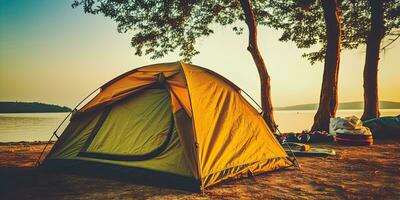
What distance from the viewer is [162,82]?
16.7 feet

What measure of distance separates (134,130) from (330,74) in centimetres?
901

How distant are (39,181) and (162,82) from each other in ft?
7.68

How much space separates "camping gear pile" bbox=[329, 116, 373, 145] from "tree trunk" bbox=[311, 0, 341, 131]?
2.33 metres

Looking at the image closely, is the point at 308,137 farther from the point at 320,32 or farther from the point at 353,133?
the point at 320,32

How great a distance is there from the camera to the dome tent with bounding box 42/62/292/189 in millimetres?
4410

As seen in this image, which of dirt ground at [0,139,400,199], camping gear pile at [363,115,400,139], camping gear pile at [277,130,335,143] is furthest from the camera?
camping gear pile at [363,115,400,139]

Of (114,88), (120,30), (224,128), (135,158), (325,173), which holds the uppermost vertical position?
(120,30)

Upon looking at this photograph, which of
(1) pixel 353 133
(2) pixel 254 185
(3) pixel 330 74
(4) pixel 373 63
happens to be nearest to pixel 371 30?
(4) pixel 373 63

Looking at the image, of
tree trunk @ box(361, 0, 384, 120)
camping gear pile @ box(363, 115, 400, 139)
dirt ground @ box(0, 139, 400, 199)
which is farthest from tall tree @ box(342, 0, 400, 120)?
dirt ground @ box(0, 139, 400, 199)

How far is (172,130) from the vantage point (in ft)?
15.5

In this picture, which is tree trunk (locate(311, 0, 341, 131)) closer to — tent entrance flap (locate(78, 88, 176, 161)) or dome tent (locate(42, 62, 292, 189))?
dome tent (locate(42, 62, 292, 189))

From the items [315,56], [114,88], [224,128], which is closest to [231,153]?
[224,128]

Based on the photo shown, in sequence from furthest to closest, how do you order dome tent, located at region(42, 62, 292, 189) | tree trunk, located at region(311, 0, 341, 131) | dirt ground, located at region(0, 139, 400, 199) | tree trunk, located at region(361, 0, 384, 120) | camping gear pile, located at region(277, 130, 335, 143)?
tree trunk, located at region(361, 0, 384, 120), tree trunk, located at region(311, 0, 341, 131), camping gear pile, located at region(277, 130, 335, 143), dome tent, located at region(42, 62, 292, 189), dirt ground, located at region(0, 139, 400, 199)

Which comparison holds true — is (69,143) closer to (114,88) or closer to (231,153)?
(114,88)
